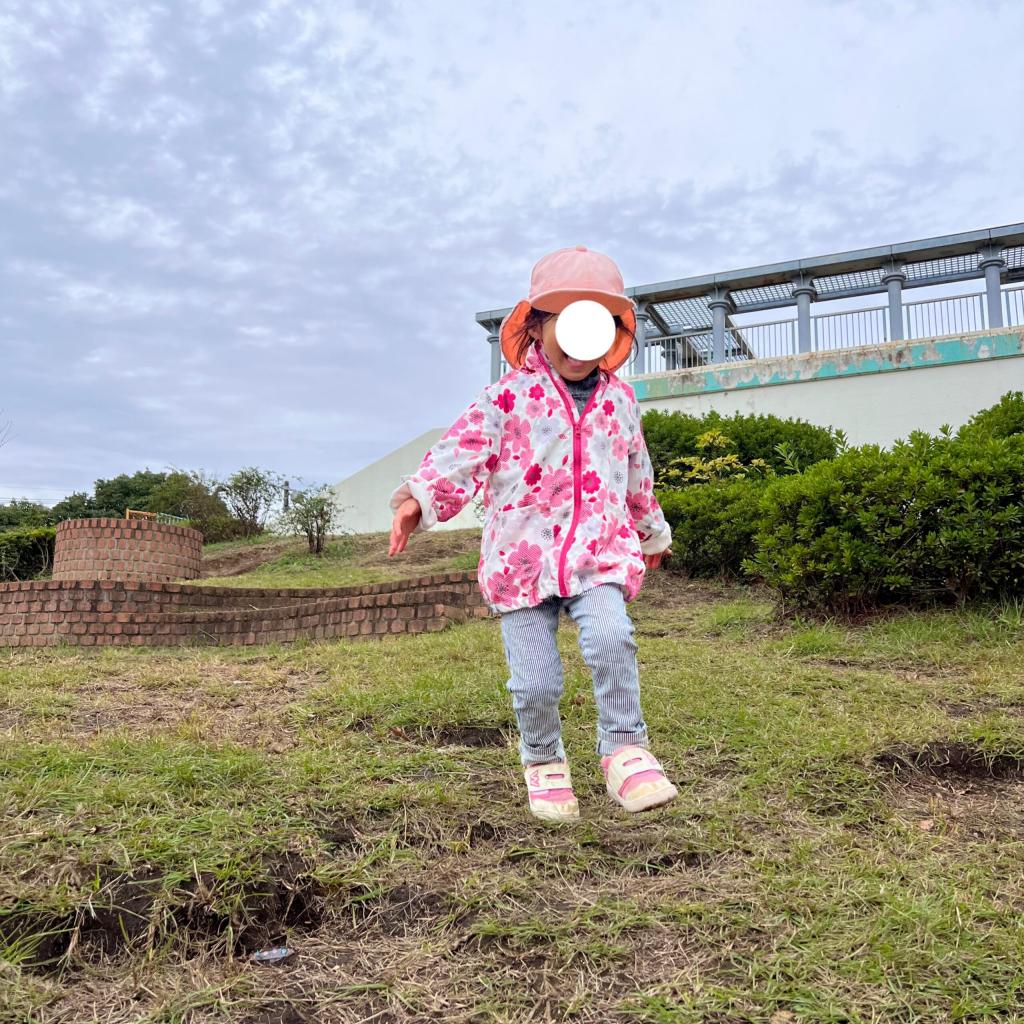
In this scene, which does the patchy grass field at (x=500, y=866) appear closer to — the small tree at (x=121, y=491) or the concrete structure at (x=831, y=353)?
the concrete structure at (x=831, y=353)

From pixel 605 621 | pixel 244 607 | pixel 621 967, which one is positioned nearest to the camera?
pixel 621 967

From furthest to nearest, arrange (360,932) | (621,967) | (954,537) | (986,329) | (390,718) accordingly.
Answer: (986,329), (954,537), (390,718), (360,932), (621,967)

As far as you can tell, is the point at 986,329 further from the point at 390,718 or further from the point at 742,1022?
the point at 742,1022

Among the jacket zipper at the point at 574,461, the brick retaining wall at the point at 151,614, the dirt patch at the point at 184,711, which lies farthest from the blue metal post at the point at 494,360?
the jacket zipper at the point at 574,461

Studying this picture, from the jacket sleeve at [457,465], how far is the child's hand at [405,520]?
20 mm

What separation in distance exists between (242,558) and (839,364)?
9.80 meters

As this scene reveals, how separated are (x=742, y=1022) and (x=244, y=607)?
773 cm

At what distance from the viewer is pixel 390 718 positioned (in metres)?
3.63

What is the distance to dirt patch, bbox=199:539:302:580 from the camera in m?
13.6

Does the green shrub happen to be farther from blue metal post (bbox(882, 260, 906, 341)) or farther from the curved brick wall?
blue metal post (bbox(882, 260, 906, 341))

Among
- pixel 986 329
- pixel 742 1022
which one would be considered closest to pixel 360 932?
pixel 742 1022

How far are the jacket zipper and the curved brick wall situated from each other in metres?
7.74

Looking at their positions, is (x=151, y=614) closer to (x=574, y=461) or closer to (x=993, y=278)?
(x=574, y=461)

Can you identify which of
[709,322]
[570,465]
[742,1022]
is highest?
[709,322]
